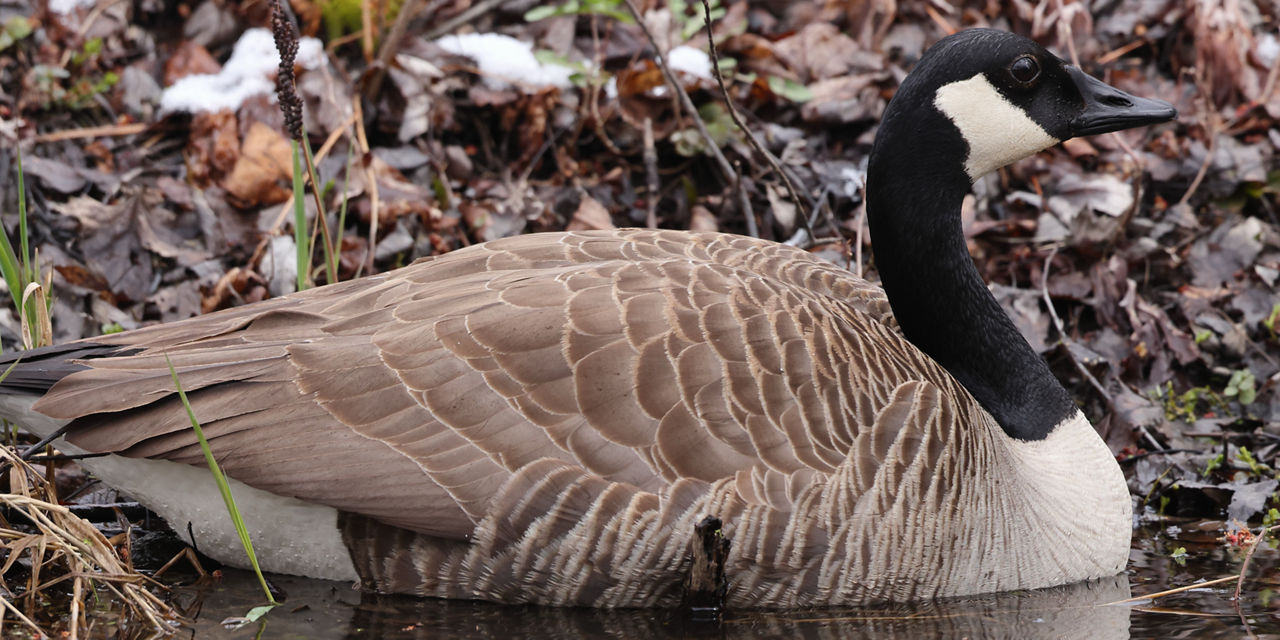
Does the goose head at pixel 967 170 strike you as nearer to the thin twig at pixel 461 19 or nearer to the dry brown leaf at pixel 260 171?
the dry brown leaf at pixel 260 171

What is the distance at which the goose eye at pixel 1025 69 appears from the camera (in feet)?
17.4

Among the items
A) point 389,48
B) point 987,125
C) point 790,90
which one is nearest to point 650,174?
point 790,90

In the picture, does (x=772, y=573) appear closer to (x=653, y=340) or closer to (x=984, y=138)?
(x=653, y=340)

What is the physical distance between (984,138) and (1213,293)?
274cm

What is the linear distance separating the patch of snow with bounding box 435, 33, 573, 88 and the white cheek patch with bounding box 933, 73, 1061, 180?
3401mm

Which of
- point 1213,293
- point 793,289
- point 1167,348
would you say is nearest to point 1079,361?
point 1167,348

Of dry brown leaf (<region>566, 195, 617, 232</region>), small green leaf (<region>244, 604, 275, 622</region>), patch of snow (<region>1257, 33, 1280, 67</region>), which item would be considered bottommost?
small green leaf (<region>244, 604, 275, 622</region>)

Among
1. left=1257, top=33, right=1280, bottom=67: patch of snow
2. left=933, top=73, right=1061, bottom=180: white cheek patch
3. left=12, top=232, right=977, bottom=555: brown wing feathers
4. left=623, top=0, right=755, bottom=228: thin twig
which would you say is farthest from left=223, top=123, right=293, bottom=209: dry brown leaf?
left=1257, top=33, right=1280, bottom=67: patch of snow

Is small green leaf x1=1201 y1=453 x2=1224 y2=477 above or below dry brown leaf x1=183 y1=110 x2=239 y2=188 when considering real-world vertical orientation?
below

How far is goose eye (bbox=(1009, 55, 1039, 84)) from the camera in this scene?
529cm

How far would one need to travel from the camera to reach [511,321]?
4.70 meters

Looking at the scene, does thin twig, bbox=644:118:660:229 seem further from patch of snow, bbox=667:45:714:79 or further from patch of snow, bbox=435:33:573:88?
patch of snow, bbox=435:33:573:88

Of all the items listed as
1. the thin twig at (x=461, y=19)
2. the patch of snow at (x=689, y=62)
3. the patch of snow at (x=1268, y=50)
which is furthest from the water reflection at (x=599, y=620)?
the patch of snow at (x=1268, y=50)

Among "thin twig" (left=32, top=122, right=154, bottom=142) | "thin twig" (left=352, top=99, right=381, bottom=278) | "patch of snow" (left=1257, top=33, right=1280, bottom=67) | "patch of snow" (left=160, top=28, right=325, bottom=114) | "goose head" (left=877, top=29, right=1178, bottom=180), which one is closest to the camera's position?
"goose head" (left=877, top=29, right=1178, bottom=180)
